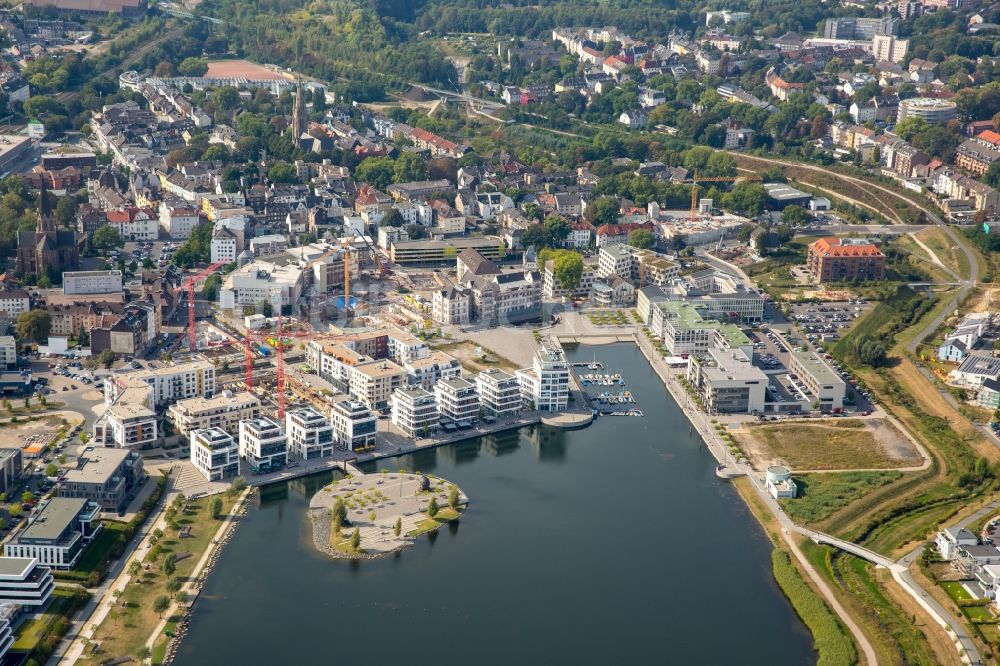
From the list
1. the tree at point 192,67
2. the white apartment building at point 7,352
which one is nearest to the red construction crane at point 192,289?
the white apartment building at point 7,352

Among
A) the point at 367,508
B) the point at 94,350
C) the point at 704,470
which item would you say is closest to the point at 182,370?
the point at 94,350

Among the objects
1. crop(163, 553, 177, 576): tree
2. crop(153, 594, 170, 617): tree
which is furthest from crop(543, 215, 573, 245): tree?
crop(153, 594, 170, 617): tree

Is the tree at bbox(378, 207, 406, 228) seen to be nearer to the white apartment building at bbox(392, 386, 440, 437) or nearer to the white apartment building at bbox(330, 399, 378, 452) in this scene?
the white apartment building at bbox(392, 386, 440, 437)

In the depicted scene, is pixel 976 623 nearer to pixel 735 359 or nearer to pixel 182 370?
pixel 735 359

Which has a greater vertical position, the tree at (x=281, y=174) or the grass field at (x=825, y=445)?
the tree at (x=281, y=174)

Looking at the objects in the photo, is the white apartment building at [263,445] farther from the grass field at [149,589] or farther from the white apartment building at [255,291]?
the white apartment building at [255,291]

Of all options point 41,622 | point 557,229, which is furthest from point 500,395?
point 557,229
